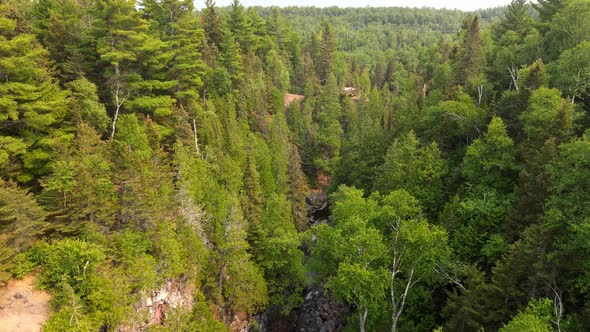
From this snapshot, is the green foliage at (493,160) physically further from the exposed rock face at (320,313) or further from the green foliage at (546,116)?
the exposed rock face at (320,313)

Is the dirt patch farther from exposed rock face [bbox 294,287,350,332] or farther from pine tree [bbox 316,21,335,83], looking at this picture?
pine tree [bbox 316,21,335,83]

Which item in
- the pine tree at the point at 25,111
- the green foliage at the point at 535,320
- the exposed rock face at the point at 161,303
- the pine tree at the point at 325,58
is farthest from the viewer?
the pine tree at the point at 325,58

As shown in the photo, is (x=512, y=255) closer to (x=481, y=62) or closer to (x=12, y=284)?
(x=12, y=284)

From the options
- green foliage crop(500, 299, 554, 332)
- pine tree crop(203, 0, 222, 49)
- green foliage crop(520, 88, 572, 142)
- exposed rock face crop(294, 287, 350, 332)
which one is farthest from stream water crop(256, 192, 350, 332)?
pine tree crop(203, 0, 222, 49)

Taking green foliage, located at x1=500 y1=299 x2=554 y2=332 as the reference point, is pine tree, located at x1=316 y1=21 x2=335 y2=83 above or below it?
above

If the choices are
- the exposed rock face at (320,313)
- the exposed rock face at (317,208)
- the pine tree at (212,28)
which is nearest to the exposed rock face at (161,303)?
the exposed rock face at (320,313)

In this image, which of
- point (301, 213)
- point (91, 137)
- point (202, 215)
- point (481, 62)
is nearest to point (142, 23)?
point (91, 137)
